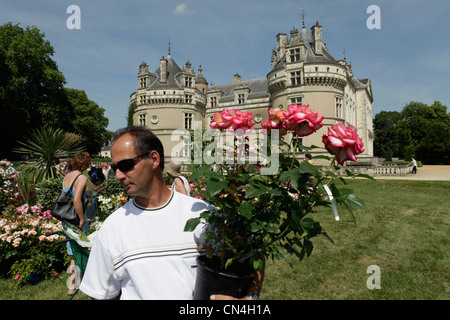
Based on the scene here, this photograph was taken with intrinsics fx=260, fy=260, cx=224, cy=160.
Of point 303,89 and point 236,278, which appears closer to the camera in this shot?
point 236,278

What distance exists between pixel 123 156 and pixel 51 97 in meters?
36.0

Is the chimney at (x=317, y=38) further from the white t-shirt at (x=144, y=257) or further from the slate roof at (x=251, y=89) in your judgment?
the white t-shirt at (x=144, y=257)

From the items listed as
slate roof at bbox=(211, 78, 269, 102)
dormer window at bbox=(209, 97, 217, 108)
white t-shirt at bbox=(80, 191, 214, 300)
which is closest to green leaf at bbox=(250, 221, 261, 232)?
white t-shirt at bbox=(80, 191, 214, 300)

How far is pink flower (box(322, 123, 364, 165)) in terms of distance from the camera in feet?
4.26

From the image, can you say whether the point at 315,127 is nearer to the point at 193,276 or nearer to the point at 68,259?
the point at 193,276

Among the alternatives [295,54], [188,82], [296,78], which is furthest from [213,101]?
[295,54]

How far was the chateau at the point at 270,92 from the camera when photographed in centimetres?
3111

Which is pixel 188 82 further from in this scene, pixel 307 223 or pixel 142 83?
pixel 307 223

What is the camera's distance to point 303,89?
31.1 metres

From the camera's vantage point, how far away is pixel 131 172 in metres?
1.80

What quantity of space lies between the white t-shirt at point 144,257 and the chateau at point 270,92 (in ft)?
98.1

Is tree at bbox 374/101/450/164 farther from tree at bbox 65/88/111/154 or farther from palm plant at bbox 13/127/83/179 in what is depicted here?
tree at bbox 65/88/111/154

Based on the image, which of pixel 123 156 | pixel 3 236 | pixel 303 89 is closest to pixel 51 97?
pixel 303 89
